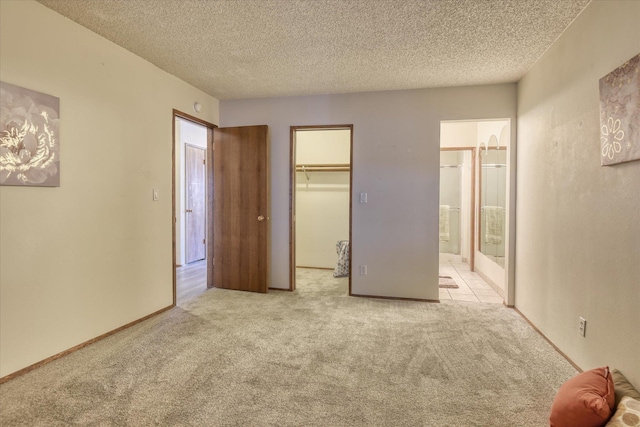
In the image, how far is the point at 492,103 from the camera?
12.2 ft

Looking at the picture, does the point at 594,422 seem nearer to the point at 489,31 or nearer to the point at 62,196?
the point at 489,31

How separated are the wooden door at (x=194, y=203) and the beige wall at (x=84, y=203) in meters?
2.65

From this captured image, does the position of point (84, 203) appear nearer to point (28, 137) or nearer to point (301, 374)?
point (28, 137)

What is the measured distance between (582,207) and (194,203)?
225 inches

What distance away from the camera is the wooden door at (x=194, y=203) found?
607 cm

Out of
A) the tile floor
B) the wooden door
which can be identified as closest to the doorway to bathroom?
the tile floor

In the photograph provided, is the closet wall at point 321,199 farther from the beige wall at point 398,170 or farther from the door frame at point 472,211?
the door frame at point 472,211

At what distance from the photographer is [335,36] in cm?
263

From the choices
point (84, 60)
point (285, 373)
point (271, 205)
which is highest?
point (84, 60)

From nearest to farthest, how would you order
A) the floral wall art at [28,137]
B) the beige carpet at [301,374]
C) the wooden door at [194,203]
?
the beige carpet at [301,374], the floral wall art at [28,137], the wooden door at [194,203]

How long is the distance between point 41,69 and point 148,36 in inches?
30.8

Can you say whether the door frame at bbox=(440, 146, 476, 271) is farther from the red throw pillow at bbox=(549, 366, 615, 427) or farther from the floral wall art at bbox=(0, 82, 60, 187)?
the floral wall art at bbox=(0, 82, 60, 187)

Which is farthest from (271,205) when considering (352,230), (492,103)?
(492,103)

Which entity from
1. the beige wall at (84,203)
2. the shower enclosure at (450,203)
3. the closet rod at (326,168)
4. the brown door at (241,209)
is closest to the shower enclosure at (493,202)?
the shower enclosure at (450,203)
